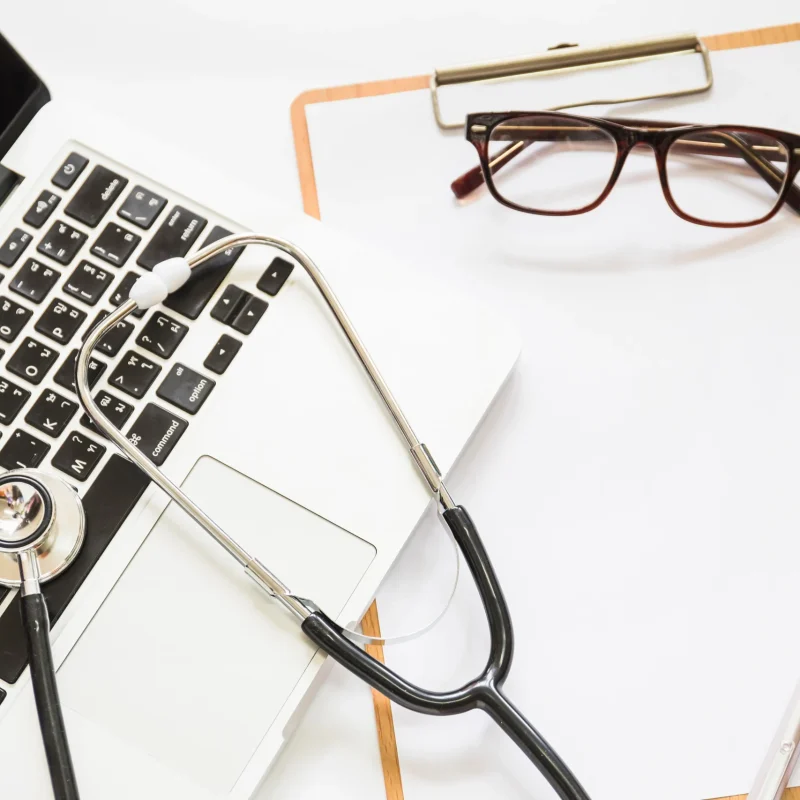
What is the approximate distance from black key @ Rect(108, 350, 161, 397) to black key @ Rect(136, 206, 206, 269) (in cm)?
6

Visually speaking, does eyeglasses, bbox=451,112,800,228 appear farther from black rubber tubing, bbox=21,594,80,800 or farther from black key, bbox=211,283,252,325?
black rubber tubing, bbox=21,594,80,800

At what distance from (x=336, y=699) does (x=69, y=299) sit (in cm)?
31

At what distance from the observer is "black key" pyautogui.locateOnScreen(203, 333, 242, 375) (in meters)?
0.54

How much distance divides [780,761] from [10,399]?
525 millimetres

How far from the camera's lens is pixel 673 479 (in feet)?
1.90


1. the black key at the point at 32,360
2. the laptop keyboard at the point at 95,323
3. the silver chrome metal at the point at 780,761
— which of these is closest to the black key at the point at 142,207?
the laptop keyboard at the point at 95,323

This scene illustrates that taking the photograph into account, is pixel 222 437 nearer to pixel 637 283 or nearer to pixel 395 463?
pixel 395 463

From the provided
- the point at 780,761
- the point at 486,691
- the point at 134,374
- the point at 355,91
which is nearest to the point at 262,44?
the point at 355,91

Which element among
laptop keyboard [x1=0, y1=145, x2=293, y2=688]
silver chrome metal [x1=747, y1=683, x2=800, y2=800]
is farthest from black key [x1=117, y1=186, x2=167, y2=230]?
silver chrome metal [x1=747, y1=683, x2=800, y2=800]

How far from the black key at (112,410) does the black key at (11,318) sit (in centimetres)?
7

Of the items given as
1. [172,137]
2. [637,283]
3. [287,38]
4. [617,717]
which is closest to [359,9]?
[287,38]

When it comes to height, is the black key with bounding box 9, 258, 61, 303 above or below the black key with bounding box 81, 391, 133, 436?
above

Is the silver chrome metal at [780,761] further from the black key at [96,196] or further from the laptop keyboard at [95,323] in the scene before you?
the black key at [96,196]

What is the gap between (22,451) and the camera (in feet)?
1.70
